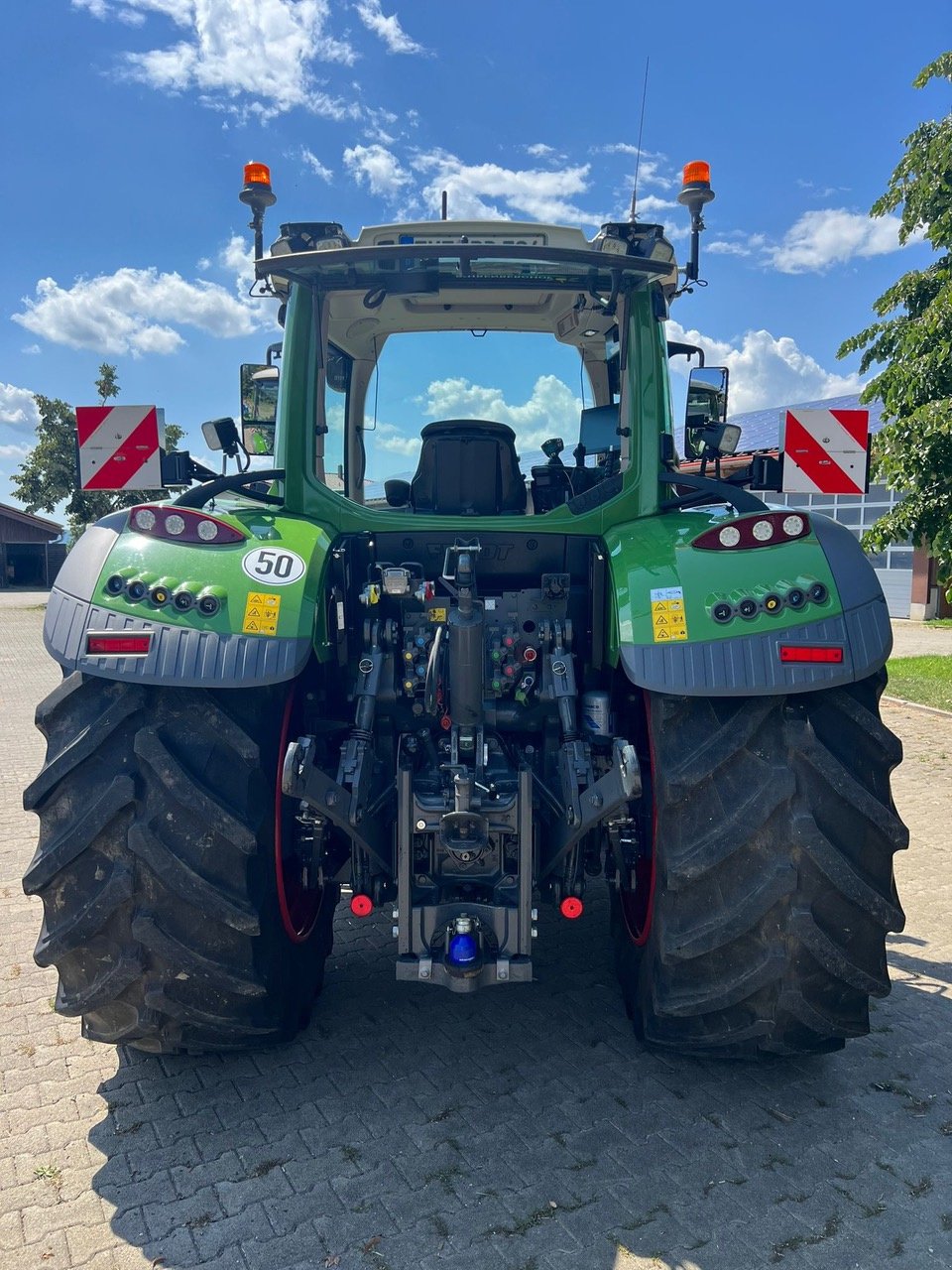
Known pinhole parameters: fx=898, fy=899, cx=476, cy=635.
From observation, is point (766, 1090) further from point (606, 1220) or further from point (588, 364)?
point (588, 364)

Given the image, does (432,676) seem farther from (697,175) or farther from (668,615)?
(697,175)

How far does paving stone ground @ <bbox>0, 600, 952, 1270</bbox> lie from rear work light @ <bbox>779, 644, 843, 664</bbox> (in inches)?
57.4

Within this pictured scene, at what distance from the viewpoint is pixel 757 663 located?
99.5 inches

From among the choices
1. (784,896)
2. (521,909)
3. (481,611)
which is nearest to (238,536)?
(481,611)

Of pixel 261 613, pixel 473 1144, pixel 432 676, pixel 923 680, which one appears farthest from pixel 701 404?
pixel 923 680

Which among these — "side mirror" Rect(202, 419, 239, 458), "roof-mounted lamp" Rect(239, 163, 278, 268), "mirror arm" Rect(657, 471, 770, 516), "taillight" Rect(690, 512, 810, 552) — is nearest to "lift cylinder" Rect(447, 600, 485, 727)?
"taillight" Rect(690, 512, 810, 552)

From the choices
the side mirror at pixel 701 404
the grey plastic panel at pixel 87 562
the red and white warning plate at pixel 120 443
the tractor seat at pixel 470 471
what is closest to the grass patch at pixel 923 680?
the side mirror at pixel 701 404

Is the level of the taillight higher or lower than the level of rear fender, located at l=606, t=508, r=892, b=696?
higher

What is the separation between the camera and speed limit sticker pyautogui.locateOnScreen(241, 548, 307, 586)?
2.74 metres

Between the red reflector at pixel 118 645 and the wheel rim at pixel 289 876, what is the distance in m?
0.52

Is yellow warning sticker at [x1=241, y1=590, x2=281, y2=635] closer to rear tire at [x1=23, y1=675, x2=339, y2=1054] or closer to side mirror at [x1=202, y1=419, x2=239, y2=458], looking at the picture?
rear tire at [x1=23, y1=675, x2=339, y2=1054]

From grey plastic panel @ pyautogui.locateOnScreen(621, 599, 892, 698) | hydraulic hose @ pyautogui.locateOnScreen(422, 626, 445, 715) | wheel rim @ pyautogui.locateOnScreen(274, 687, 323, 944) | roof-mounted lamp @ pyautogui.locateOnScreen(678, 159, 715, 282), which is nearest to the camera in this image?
grey plastic panel @ pyautogui.locateOnScreen(621, 599, 892, 698)

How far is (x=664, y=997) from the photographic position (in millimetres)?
2699

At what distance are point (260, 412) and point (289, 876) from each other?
205 cm
